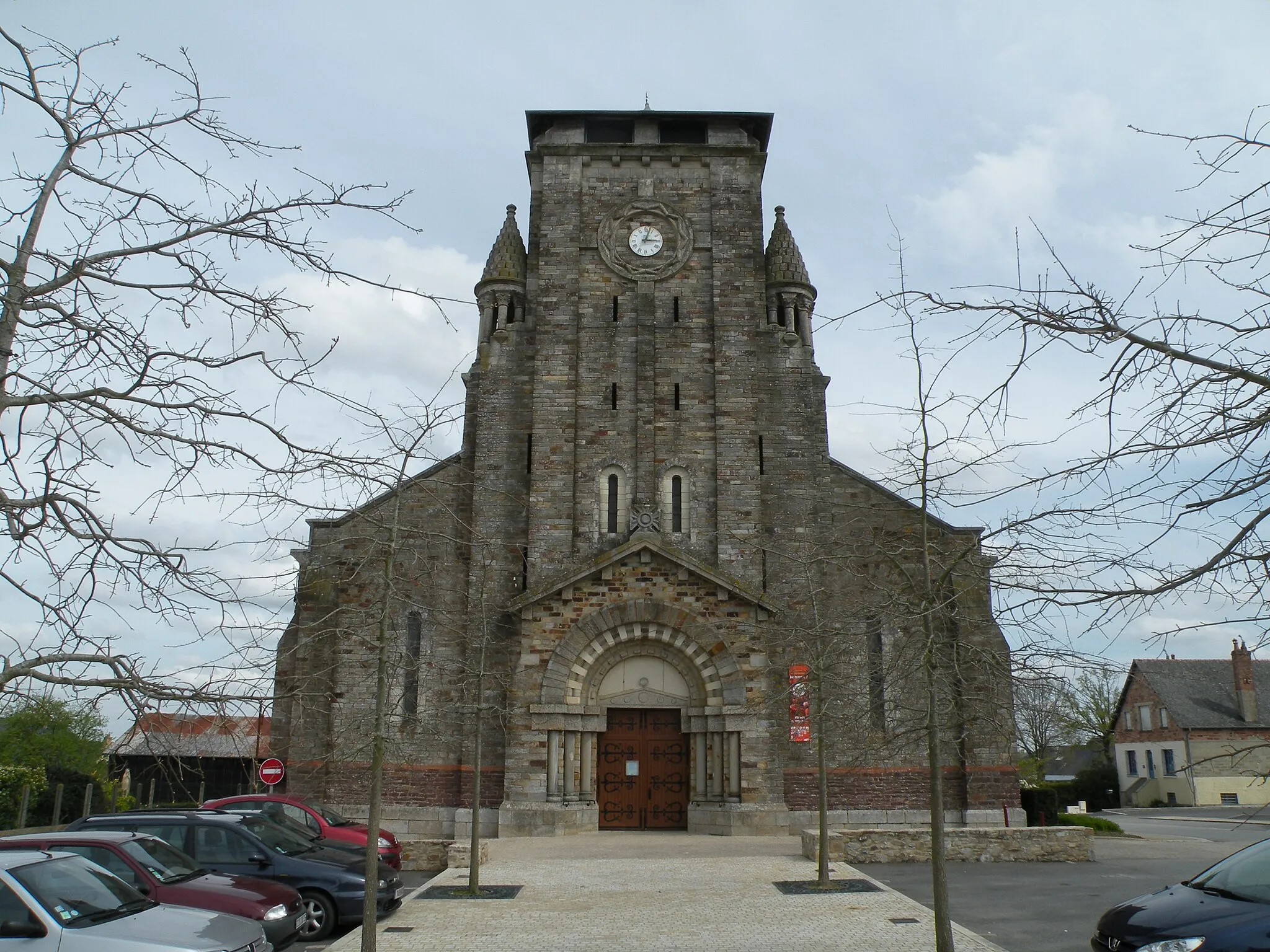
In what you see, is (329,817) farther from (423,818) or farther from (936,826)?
(936,826)

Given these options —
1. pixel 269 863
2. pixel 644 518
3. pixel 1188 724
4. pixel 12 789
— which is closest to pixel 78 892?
pixel 269 863

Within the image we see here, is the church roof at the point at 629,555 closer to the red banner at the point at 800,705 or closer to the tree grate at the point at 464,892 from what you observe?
the red banner at the point at 800,705

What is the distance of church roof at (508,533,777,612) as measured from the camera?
22672 mm

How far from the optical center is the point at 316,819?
55.3 feet

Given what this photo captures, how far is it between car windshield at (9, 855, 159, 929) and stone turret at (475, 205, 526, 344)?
62.1 feet

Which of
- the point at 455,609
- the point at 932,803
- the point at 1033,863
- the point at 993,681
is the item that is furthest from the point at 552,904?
the point at 455,609

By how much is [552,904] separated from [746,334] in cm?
1595

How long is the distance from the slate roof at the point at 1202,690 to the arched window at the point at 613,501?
31.3 metres

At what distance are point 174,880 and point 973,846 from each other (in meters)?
13.4

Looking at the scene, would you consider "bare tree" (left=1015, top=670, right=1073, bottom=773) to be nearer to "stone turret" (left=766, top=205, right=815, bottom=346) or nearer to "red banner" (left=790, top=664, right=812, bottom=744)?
"red banner" (left=790, top=664, right=812, bottom=744)

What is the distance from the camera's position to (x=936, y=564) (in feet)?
42.8

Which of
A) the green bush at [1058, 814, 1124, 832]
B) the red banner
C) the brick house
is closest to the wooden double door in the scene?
the red banner

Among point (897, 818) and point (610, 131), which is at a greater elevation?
point (610, 131)

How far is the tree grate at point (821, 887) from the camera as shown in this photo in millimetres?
13938
